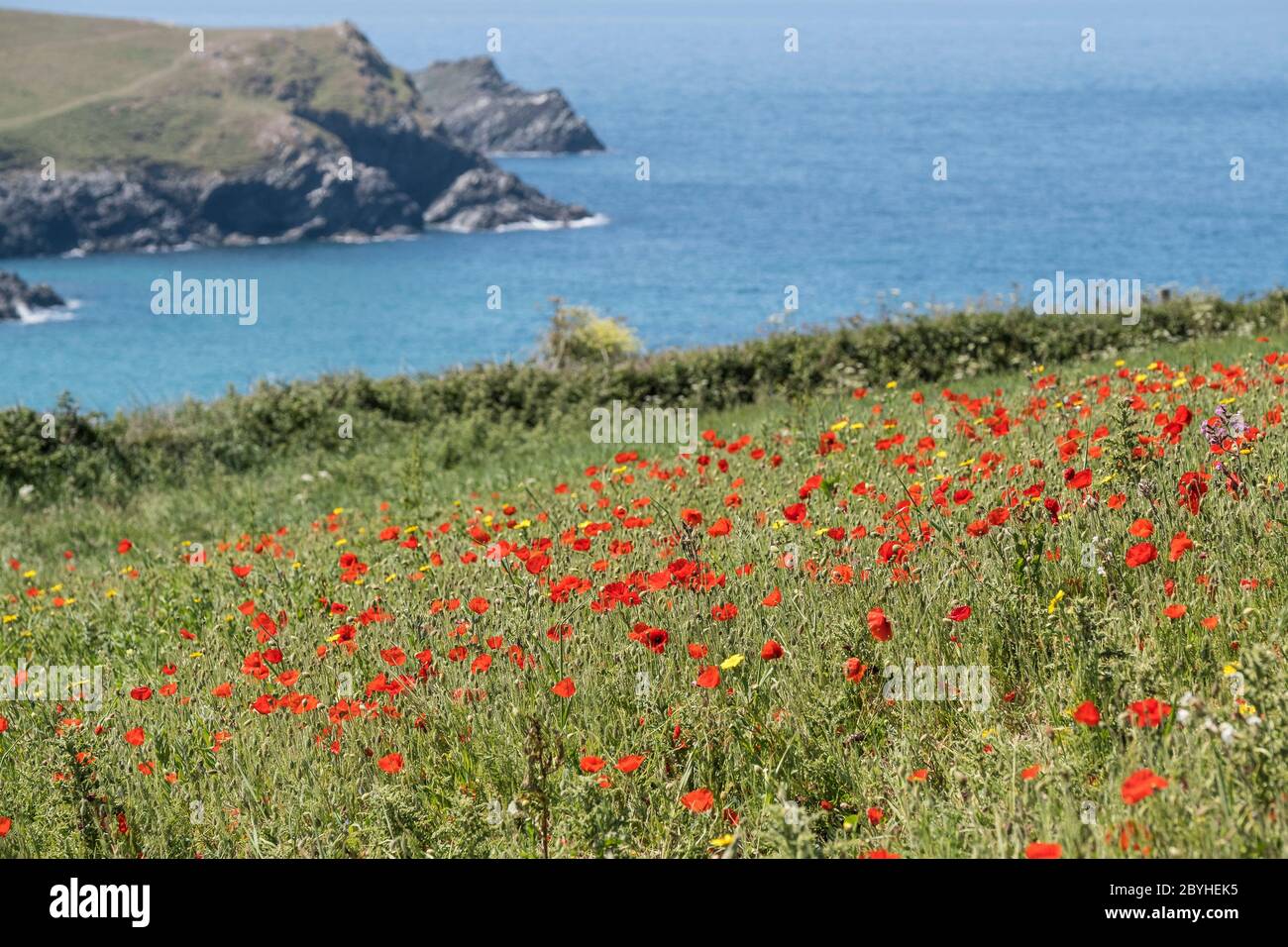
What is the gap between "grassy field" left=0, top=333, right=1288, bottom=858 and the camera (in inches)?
114

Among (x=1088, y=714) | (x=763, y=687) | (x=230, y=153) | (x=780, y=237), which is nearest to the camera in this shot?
(x=1088, y=714)

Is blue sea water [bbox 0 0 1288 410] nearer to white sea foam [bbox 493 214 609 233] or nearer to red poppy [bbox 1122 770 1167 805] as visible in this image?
white sea foam [bbox 493 214 609 233]

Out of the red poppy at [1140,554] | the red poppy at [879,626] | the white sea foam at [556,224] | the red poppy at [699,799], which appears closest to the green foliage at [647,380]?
the red poppy at [879,626]

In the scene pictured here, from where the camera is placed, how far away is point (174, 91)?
13075cm

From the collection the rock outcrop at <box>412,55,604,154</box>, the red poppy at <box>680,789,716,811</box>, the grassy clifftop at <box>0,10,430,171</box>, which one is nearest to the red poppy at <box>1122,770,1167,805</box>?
the red poppy at <box>680,789,716,811</box>

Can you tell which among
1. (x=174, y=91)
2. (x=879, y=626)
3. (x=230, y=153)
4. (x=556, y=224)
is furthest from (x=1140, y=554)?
(x=174, y=91)

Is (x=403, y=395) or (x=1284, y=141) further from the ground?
(x=1284, y=141)

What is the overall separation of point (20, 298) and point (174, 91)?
68.5 metres

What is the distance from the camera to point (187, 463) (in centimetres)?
1384

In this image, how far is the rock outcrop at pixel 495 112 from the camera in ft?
539

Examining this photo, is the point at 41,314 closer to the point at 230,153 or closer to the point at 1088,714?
the point at 230,153
